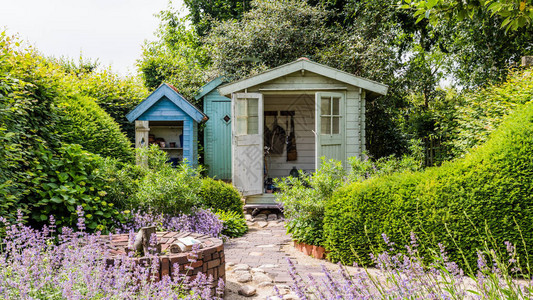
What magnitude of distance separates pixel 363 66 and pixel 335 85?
3.41 metres

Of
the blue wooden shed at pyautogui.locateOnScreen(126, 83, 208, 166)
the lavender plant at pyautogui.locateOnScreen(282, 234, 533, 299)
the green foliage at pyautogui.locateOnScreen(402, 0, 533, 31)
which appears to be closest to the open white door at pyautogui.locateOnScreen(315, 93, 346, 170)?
the blue wooden shed at pyautogui.locateOnScreen(126, 83, 208, 166)

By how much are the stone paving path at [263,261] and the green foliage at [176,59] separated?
740 centimetres

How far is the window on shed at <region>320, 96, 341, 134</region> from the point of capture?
29.3 feet

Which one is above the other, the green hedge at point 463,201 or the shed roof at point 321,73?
the shed roof at point 321,73

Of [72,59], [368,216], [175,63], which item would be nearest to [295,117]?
[175,63]

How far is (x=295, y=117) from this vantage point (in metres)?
12.4

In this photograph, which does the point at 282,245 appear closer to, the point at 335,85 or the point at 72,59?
the point at 335,85

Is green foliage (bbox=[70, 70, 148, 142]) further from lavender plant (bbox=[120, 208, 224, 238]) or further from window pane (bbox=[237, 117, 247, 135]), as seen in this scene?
lavender plant (bbox=[120, 208, 224, 238])

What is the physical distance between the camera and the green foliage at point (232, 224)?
276 inches

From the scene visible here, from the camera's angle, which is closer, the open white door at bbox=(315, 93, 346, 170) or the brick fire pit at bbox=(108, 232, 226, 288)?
the brick fire pit at bbox=(108, 232, 226, 288)

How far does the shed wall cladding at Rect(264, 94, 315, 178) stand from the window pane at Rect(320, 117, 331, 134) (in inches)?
130

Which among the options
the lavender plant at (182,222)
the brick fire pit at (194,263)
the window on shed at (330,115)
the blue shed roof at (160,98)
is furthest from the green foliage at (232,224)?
the blue shed roof at (160,98)

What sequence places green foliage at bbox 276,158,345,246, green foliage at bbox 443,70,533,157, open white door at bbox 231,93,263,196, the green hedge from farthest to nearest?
open white door at bbox 231,93,263,196
green foliage at bbox 443,70,533,157
green foliage at bbox 276,158,345,246
the green hedge

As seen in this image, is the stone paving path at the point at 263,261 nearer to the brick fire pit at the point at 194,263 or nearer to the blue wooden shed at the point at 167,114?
the brick fire pit at the point at 194,263
